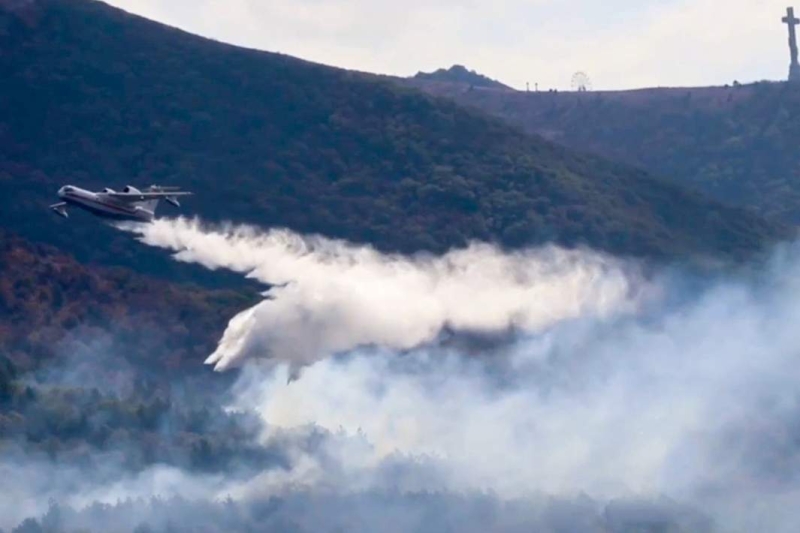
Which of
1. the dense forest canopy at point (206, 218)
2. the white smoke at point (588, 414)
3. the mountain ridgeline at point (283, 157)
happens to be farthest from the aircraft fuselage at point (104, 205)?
the mountain ridgeline at point (283, 157)

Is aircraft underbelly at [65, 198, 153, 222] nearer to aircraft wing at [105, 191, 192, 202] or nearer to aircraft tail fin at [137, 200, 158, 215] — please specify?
aircraft tail fin at [137, 200, 158, 215]

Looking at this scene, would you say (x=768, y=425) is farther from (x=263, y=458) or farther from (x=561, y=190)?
(x=561, y=190)

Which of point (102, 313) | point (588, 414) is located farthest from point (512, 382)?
point (102, 313)

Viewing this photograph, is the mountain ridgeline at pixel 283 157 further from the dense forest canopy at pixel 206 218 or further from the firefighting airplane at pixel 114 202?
the firefighting airplane at pixel 114 202

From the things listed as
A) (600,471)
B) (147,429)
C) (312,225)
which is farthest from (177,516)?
(312,225)

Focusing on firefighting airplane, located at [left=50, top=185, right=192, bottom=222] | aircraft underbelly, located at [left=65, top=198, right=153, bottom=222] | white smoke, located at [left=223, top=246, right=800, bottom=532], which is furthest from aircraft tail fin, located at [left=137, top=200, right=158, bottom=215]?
white smoke, located at [left=223, top=246, right=800, bottom=532]
